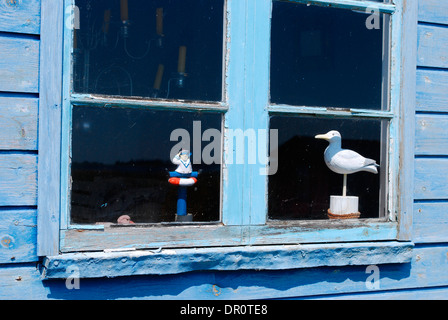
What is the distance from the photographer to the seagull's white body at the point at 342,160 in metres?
1.88

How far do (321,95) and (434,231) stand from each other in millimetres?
954

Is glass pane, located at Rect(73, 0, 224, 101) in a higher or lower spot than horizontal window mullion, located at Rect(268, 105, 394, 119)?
higher

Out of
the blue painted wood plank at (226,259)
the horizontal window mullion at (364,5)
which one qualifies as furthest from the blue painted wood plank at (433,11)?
the blue painted wood plank at (226,259)

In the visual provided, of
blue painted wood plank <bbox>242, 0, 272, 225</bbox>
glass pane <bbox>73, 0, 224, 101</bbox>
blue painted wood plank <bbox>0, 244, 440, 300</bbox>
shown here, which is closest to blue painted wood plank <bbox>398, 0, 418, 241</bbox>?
blue painted wood plank <bbox>0, 244, 440, 300</bbox>

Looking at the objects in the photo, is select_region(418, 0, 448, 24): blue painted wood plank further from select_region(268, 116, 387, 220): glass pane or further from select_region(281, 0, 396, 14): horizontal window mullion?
select_region(268, 116, 387, 220): glass pane

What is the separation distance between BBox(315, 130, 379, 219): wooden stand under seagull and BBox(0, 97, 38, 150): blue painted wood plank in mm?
1035

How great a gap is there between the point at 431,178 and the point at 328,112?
50cm

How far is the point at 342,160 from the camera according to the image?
74.0 inches

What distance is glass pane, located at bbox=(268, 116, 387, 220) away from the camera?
1.89 meters

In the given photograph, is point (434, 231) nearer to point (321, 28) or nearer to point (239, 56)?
point (239, 56)

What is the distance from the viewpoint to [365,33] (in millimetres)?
2262

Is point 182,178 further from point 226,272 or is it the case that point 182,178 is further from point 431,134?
point 431,134

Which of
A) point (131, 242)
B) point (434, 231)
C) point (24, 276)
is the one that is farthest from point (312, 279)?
point (24, 276)

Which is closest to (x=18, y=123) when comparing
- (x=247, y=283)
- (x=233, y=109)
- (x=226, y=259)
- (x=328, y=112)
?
(x=233, y=109)
